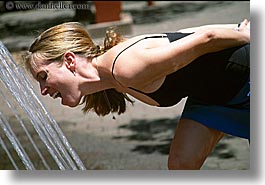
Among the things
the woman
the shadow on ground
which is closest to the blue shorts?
the woman

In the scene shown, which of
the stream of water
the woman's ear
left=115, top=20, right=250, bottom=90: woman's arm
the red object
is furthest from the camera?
the red object

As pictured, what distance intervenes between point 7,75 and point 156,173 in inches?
29.3

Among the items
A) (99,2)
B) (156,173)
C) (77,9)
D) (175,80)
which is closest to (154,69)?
(175,80)

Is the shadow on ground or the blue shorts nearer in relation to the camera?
the blue shorts

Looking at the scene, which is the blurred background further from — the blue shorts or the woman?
the blue shorts

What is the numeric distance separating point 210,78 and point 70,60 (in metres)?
0.53

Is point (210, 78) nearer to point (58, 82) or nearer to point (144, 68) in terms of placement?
point (144, 68)

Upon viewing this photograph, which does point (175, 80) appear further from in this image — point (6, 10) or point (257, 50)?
point (6, 10)

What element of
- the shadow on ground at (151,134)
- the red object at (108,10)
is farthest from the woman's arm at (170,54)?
the red object at (108,10)

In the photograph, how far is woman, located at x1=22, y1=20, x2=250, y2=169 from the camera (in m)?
2.76

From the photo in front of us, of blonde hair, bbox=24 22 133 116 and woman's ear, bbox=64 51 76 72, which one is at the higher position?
blonde hair, bbox=24 22 133 116

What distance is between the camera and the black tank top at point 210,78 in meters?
2.81

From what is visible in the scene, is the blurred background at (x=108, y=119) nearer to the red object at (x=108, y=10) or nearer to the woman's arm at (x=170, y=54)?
the red object at (x=108, y=10)

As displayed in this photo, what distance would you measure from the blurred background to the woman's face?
15 cm
